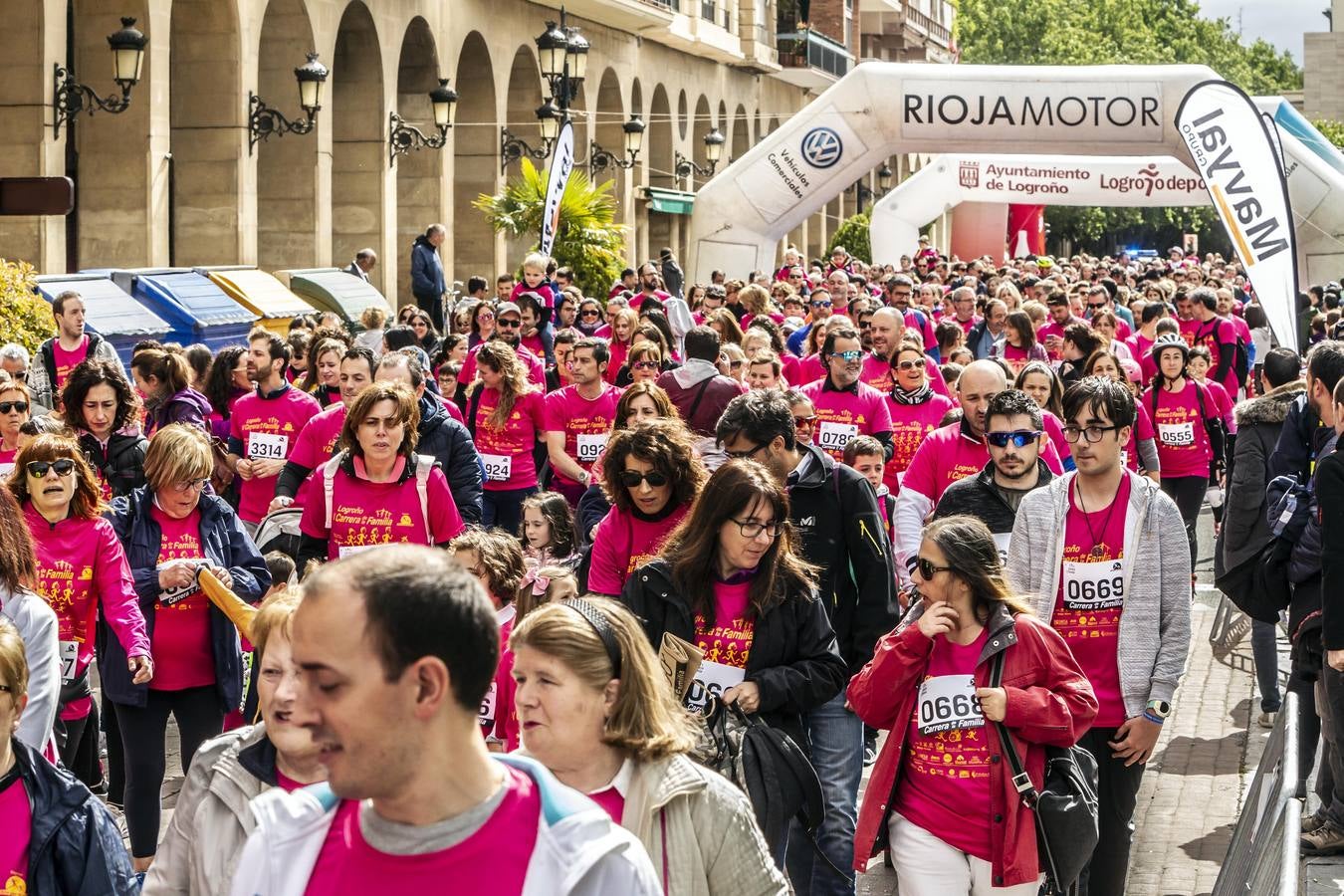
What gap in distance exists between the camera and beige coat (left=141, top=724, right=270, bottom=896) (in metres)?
3.86

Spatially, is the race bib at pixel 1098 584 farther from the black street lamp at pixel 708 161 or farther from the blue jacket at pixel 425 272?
the black street lamp at pixel 708 161

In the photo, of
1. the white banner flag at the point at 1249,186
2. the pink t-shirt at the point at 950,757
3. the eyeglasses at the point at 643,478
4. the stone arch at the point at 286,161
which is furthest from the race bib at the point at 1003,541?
the stone arch at the point at 286,161

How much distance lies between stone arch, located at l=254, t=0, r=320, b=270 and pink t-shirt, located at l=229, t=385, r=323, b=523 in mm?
18034

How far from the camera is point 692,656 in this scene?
5254mm

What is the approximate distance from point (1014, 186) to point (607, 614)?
3658cm

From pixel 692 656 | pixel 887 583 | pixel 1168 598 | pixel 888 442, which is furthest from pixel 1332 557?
pixel 888 442

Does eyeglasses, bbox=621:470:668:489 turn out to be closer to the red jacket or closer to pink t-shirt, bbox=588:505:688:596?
pink t-shirt, bbox=588:505:688:596

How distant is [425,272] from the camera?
2306 centimetres

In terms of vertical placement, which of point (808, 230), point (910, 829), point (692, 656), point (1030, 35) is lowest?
point (910, 829)

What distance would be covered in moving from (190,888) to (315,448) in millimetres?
5703

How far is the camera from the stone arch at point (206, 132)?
26016 mm

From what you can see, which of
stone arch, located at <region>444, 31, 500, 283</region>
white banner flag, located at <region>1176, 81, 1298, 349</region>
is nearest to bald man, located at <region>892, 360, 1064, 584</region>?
white banner flag, located at <region>1176, 81, 1298, 349</region>

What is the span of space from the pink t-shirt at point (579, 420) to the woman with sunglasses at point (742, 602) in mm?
5413

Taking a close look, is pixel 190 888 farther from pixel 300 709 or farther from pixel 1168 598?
pixel 1168 598
